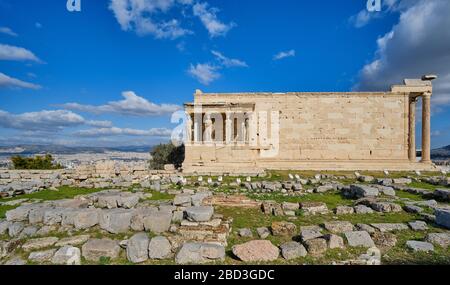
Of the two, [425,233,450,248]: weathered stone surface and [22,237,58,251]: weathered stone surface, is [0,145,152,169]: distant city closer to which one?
[22,237,58,251]: weathered stone surface

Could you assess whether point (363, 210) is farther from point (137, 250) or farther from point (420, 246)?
point (137, 250)

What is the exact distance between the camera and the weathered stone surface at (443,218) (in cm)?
587

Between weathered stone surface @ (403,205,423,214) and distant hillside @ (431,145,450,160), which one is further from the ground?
weathered stone surface @ (403,205,423,214)

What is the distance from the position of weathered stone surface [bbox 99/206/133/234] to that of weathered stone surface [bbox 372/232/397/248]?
5300 mm

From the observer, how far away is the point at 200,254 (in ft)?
15.4

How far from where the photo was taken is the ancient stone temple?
23.3 m

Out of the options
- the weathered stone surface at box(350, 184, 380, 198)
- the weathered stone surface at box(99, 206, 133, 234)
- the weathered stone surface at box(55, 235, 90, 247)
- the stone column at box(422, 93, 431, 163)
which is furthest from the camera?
the stone column at box(422, 93, 431, 163)

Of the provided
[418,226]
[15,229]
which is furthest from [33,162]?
[418,226]

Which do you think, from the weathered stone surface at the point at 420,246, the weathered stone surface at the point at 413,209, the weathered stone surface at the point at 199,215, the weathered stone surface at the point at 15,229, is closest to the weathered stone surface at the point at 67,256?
the weathered stone surface at the point at 15,229

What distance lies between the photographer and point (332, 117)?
79.3ft

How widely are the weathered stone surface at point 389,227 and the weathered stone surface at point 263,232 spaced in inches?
96.5

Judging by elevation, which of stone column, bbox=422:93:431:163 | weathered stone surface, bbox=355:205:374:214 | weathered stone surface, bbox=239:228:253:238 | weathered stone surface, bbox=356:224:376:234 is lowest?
weathered stone surface, bbox=239:228:253:238

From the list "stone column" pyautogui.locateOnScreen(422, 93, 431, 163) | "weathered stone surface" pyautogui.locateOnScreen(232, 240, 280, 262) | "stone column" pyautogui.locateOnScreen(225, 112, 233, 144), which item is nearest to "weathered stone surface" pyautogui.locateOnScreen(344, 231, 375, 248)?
"weathered stone surface" pyautogui.locateOnScreen(232, 240, 280, 262)

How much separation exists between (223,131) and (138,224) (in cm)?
1912
